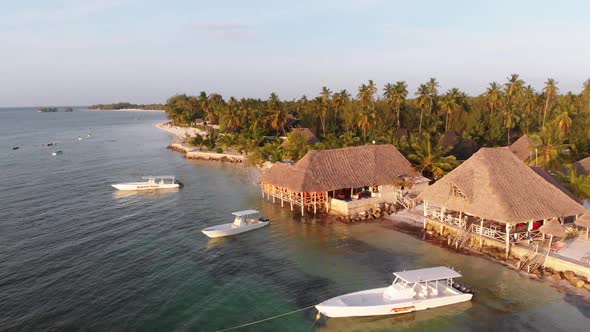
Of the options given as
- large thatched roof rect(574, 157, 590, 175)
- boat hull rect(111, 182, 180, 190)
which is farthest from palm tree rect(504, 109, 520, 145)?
boat hull rect(111, 182, 180, 190)

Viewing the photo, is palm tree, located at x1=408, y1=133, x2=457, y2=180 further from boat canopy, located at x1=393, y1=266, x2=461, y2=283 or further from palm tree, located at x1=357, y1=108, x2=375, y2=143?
boat canopy, located at x1=393, y1=266, x2=461, y2=283

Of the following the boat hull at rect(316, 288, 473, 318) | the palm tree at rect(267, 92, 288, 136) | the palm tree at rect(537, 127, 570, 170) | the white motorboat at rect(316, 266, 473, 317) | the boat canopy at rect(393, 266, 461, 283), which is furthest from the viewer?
the palm tree at rect(267, 92, 288, 136)

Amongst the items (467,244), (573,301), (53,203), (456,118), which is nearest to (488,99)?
(456,118)

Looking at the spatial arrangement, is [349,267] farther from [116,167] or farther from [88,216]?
[116,167]

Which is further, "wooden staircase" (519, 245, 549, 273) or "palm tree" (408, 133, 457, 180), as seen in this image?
"palm tree" (408, 133, 457, 180)

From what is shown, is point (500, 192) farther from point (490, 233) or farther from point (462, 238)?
point (462, 238)

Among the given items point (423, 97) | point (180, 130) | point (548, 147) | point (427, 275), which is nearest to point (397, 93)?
point (423, 97)

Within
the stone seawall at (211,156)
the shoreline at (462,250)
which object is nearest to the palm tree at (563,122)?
the shoreline at (462,250)
